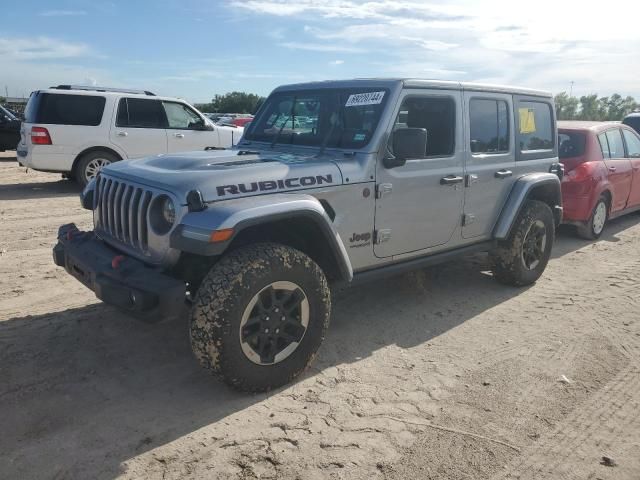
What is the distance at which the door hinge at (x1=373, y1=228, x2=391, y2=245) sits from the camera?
391cm

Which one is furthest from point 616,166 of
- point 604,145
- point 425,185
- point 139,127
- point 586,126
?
point 139,127

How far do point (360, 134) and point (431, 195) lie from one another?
31.0 inches

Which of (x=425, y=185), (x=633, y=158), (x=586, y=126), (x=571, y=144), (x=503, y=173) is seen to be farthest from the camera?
(x=633, y=158)

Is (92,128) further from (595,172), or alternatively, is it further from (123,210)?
(595,172)

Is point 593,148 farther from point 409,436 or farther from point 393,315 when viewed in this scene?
point 409,436

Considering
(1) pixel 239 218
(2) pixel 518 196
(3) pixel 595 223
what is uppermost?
(1) pixel 239 218

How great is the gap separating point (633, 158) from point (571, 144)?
1.55 m

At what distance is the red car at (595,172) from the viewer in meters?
7.27

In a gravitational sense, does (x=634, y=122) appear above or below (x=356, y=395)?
above

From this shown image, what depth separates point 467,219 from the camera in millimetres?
4676

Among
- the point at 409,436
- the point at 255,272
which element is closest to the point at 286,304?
the point at 255,272

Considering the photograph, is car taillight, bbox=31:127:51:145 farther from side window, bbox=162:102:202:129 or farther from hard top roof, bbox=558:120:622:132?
hard top roof, bbox=558:120:622:132

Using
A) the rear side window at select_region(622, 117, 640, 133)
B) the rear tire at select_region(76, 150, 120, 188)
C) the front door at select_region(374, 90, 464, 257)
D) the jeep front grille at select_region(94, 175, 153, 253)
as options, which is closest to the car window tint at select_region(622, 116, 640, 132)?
the rear side window at select_region(622, 117, 640, 133)

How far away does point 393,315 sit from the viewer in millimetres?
4621
